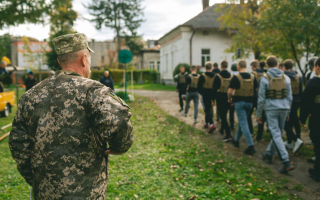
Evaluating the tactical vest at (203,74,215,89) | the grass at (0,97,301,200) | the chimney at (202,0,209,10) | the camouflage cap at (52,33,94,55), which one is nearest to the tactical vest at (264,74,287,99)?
the grass at (0,97,301,200)

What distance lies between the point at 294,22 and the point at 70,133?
11116 mm

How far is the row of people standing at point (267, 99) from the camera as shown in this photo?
19.8ft

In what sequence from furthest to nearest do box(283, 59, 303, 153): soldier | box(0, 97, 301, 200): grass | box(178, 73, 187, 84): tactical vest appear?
box(178, 73, 187, 84): tactical vest, box(283, 59, 303, 153): soldier, box(0, 97, 301, 200): grass

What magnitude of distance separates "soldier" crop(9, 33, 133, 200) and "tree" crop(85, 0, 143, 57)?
41928mm

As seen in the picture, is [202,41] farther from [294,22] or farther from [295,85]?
[295,85]

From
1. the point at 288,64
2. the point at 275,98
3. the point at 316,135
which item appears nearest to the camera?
the point at 316,135

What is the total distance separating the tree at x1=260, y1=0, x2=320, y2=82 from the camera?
34.9 ft

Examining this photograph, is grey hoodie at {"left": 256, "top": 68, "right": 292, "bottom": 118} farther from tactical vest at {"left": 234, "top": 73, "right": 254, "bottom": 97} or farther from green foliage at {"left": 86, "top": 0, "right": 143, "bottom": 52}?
green foliage at {"left": 86, "top": 0, "right": 143, "bottom": 52}

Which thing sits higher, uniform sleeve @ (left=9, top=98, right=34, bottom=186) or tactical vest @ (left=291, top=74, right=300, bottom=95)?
tactical vest @ (left=291, top=74, right=300, bottom=95)

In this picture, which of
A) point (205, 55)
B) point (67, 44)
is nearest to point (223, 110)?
point (67, 44)

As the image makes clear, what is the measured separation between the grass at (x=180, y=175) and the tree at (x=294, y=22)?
606cm

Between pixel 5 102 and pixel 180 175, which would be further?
pixel 5 102

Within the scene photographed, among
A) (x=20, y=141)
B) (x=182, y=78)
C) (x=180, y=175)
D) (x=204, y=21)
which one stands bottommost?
(x=180, y=175)

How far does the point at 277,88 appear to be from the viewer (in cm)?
605
